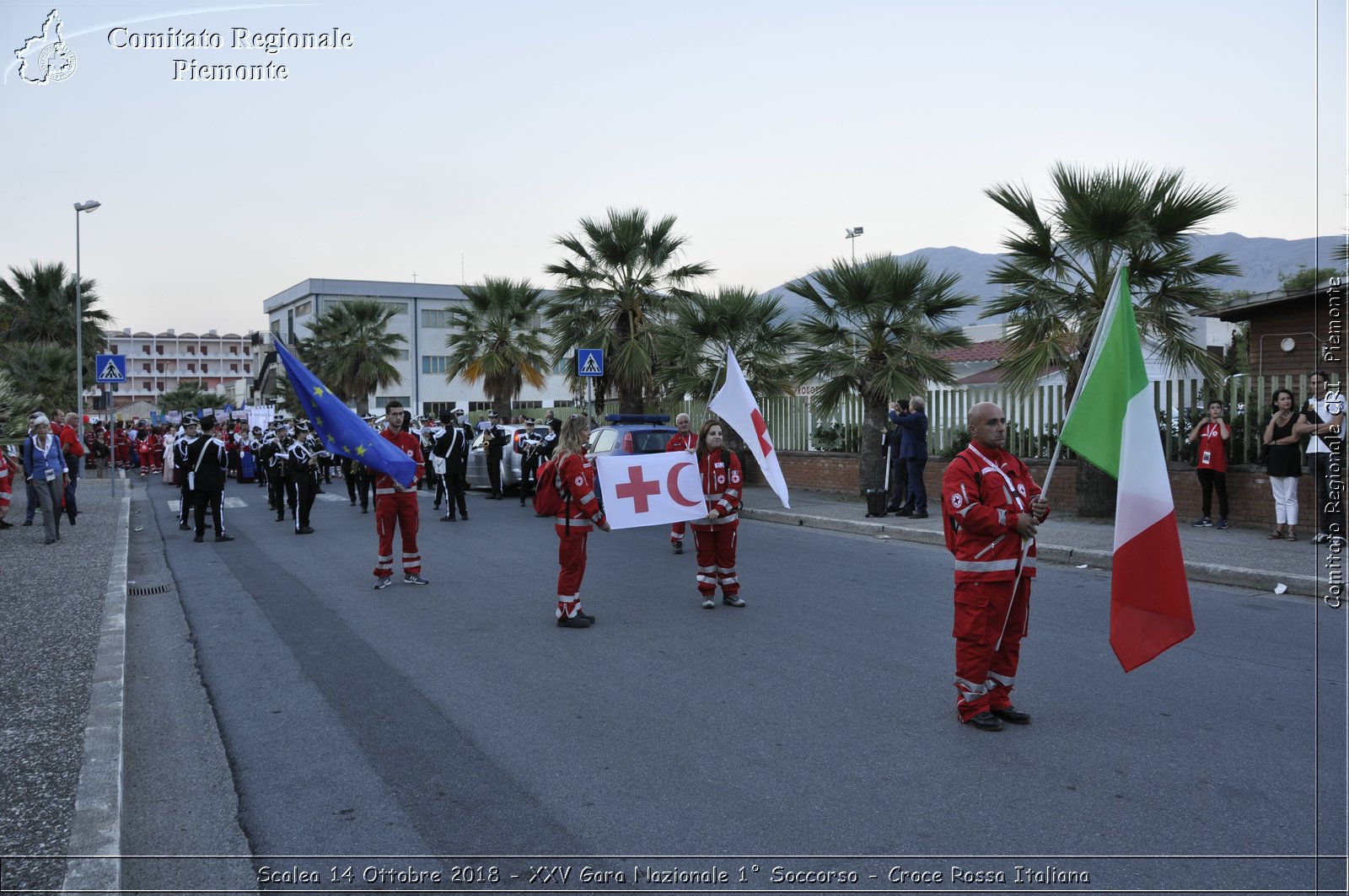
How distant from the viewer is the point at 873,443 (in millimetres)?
17594

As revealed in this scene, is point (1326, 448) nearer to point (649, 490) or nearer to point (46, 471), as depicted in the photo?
point (649, 490)

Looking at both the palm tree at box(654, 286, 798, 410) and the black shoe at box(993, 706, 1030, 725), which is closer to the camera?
the black shoe at box(993, 706, 1030, 725)

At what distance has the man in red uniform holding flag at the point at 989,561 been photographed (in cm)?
519

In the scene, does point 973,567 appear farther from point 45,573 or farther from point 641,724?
point 45,573

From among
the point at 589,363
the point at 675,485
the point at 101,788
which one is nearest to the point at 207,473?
the point at 589,363

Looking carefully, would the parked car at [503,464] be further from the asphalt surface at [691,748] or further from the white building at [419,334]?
the white building at [419,334]

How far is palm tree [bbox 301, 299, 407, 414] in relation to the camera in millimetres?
45156

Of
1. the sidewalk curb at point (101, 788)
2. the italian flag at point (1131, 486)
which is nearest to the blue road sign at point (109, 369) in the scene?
the sidewalk curb at point (101, 788)

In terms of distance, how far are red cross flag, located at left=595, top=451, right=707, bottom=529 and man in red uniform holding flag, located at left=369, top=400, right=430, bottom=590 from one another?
2.37m

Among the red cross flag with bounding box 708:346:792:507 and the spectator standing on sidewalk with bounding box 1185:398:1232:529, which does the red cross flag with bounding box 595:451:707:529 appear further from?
the spectator standing on sidewalk with bounding box 1185:398:1232:529

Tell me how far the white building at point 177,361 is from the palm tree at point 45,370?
103 metres

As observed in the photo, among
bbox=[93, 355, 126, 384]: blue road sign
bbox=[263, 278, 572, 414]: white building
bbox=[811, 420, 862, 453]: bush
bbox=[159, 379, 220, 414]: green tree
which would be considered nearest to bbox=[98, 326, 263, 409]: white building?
bbox=[159, 379, 220, 414]: green tree

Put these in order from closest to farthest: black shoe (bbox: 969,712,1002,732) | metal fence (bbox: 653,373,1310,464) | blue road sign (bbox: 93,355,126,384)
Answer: black shoe (bbox: 969,712,1002,732)
metal fence (bbox: 653,373,1310,464)
blue road sign (bbox: 93,355,126,384)

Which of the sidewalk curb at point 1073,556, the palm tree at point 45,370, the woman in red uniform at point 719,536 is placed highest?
the palm tree at point 45,370
